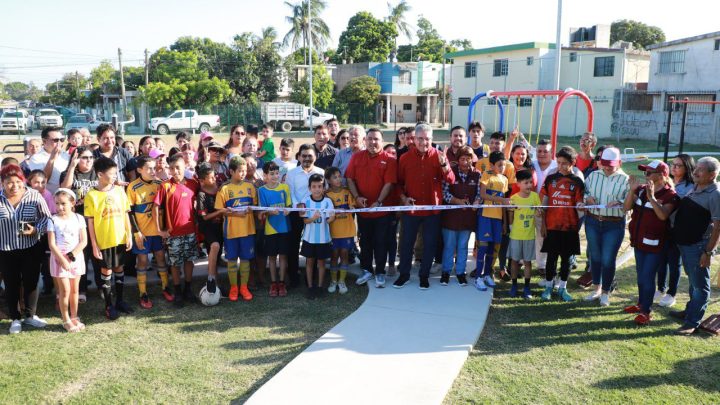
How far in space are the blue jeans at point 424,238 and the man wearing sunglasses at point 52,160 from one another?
13.8ft

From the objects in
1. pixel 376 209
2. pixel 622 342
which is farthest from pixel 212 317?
pixel 622 342

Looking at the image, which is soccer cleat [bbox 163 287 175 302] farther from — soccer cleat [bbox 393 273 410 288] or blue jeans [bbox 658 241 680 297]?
blue jeans [bbox 658 241 680 297]

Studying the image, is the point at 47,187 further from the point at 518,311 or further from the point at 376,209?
the point at 518,311

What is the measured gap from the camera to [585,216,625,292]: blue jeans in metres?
6.06

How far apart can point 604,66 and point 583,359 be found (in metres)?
32.0

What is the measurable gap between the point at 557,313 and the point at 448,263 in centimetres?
143

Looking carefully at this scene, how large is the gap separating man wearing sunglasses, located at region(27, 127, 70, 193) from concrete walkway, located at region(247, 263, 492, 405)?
382cm

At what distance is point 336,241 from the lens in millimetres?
6668

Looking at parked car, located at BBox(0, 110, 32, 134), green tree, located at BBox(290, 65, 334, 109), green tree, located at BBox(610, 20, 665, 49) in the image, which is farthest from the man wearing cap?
green tree, located at BBox(610, 20, 665, 49)

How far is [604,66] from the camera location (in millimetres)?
32688

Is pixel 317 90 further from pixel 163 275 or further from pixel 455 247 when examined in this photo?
pixel 163 275

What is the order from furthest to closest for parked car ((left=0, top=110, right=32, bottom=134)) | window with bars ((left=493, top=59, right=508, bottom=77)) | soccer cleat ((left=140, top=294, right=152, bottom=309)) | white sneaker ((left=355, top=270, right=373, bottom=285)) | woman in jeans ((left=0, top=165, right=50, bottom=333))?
window with bars ((left=493, top=59, right=508, bottom=77)) → parked car ((left=0, top=110, right=32, bottom=134)) → white sneaker ((left=355, top=270, right=373, bottom=285)) → soccer cleat ((left=140, top=294, right=152, bottom=309)) → woman in jeans ((left=0, top=165, right=50, bottom=333))

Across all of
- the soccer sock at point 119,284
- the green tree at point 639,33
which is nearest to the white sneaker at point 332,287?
the soccer sock at point 119,284

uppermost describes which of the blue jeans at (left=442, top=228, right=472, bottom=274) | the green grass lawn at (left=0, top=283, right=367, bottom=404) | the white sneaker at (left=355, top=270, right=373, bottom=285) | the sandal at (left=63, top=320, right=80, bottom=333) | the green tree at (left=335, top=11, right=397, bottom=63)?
the green tree at (left=335, top=11, right=397, bottom=63)
